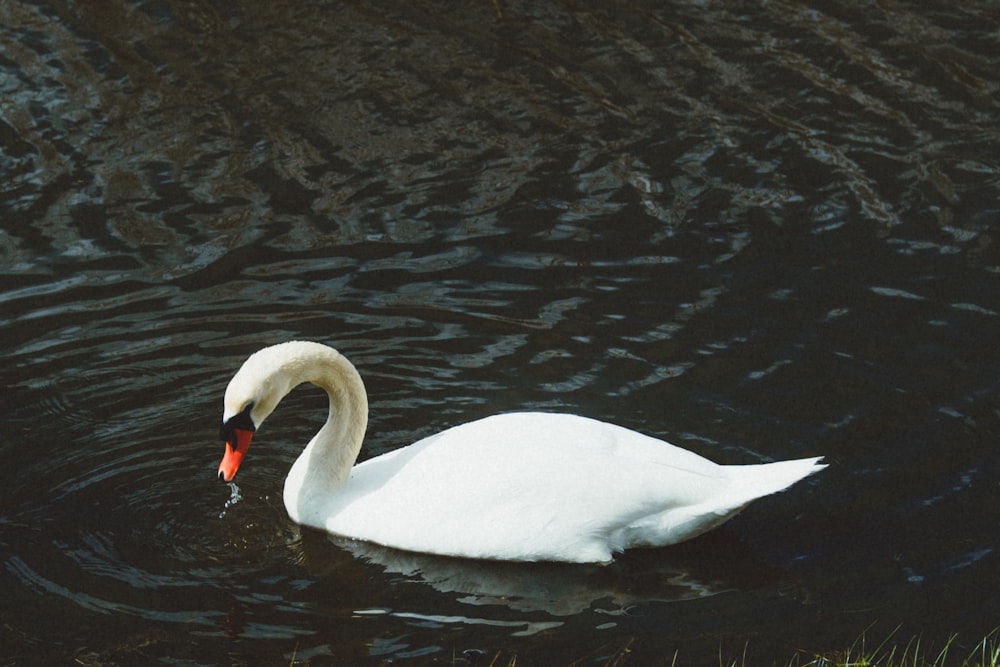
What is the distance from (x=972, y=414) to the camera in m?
7.41

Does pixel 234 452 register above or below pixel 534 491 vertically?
above

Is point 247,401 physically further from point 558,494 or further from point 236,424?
point 558,494

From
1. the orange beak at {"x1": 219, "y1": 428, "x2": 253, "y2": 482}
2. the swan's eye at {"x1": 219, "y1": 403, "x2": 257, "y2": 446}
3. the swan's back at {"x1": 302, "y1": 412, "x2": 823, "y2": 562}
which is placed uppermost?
the swan's eye at {"x1": 219, "y1": 403, "x2": 257, "y2": 446}

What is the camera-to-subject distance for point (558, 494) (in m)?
6.44

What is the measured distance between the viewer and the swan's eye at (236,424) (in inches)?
254

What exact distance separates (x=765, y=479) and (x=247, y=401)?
219cm

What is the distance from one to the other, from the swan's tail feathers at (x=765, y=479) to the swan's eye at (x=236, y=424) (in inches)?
80.4

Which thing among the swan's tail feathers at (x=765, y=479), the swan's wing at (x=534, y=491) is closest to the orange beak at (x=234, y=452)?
the swan's wing at (x=534, y=491)

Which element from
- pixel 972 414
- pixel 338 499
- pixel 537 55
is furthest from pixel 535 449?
pixel 537 55

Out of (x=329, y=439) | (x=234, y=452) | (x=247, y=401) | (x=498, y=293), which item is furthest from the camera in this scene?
(x=498, y=293)

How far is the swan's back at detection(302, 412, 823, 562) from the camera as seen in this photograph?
21.1 feet

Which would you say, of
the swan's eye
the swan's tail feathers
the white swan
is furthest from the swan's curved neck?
the swan's tail feathers

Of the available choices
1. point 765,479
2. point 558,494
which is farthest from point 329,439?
point 765,479

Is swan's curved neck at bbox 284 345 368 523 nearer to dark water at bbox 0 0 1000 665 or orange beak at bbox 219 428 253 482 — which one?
dark water at bbox 0 0 1000 665
